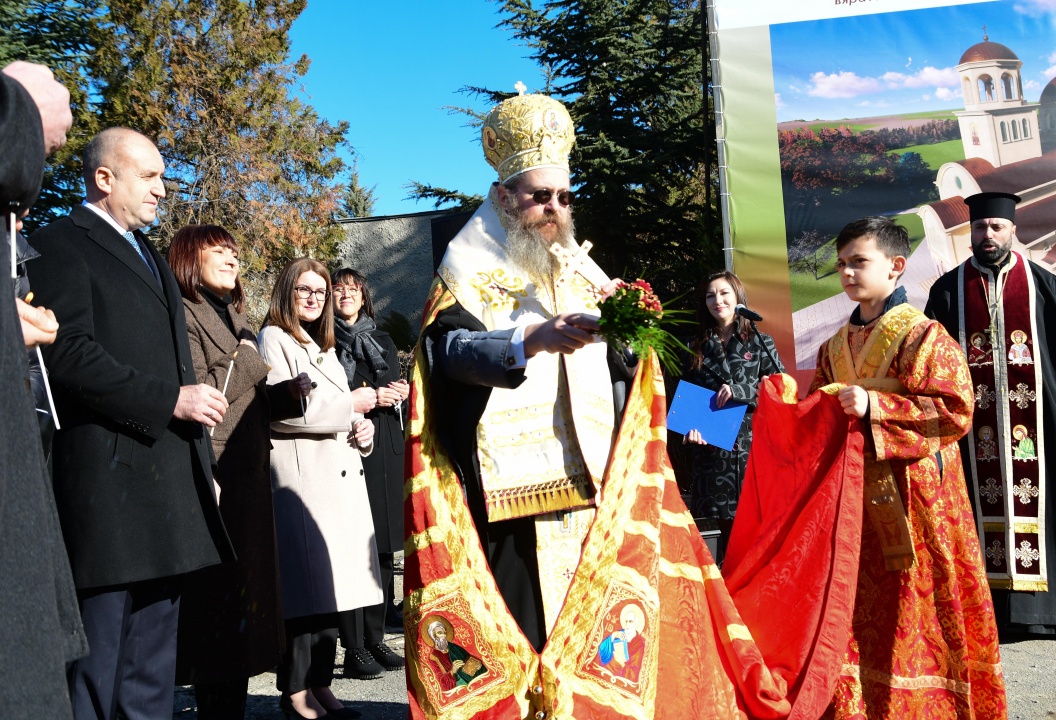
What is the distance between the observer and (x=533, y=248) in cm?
330

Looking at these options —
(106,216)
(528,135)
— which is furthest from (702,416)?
(106,216)

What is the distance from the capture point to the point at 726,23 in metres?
7.49

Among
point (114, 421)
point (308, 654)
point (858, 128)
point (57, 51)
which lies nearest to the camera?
point (114, 421)

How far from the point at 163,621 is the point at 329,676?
63.8 inches

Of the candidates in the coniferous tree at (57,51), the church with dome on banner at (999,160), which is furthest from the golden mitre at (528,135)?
the coniferous tree at (57,51)

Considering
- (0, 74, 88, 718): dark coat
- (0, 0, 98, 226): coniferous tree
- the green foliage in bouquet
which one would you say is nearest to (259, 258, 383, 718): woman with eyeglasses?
the green foliage in bouquet

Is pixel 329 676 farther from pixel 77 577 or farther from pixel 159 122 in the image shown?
pixel 159 122

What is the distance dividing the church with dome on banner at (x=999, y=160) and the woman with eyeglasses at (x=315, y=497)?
4.88m

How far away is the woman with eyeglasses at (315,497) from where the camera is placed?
4656 millimetres

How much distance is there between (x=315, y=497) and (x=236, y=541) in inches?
31.5

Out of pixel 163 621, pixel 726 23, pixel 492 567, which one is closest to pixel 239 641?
pixel 163 621

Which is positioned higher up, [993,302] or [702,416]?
[993,302]

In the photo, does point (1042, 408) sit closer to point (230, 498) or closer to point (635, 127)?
point (230, 498)

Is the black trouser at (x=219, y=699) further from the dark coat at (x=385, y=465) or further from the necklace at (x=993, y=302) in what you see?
the necklace at (x=993, y=302)
